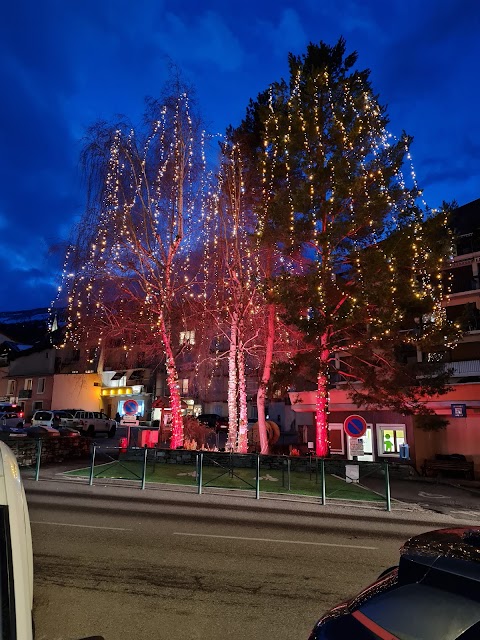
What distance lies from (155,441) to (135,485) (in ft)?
29.0

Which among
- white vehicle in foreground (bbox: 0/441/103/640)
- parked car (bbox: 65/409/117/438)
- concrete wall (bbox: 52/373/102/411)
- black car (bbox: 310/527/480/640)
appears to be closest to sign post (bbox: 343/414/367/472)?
black car (bbox: 310/527/480/640)

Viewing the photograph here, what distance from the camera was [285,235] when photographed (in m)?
20.3

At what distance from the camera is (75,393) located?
4844cm

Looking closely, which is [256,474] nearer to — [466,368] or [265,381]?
[265,381]

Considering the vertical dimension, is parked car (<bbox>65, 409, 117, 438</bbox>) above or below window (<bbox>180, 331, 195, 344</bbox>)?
below

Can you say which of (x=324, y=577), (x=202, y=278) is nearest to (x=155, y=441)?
(x=202, y=278)

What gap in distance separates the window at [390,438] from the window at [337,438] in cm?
230

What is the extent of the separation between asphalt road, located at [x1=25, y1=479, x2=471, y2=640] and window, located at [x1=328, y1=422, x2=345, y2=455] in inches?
646

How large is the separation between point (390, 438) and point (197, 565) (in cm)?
2227

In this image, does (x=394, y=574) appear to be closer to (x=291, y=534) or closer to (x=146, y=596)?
(x=146, y=596)

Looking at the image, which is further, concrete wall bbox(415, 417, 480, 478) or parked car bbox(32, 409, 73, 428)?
parked car bbox(32, 409, 73, 428)

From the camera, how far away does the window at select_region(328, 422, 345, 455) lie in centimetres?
2814

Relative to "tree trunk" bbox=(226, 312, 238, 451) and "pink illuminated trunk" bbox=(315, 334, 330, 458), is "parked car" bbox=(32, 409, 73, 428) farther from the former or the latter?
"pink illuminated trunk" bbox=(315, 334, 330, 458)

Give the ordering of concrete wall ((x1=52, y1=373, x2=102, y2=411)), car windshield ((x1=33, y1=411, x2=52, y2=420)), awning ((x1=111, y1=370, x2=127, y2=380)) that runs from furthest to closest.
Answer: 1. concrete wall ((x1=52, y1=373, x2=102, y2=411))
2. awning ((x1=111, y1=370, x2=127, y2=380))
3. car windshield ((x1=33, y1=411, x2=52, y2=420))
